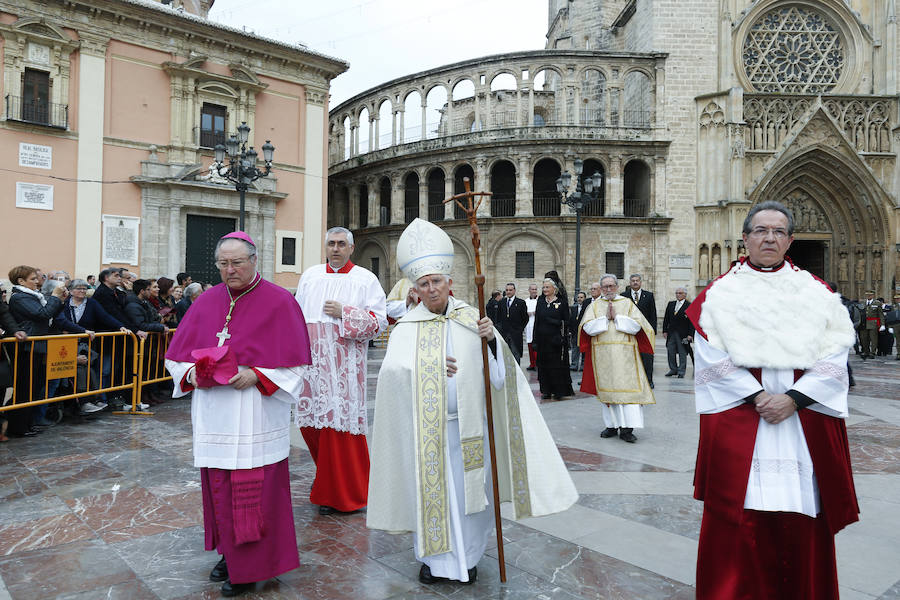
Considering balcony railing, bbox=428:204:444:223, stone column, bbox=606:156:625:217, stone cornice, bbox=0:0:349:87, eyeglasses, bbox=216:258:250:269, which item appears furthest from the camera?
balcony railing, bbox=428:204:444:223

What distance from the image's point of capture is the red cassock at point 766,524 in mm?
2744

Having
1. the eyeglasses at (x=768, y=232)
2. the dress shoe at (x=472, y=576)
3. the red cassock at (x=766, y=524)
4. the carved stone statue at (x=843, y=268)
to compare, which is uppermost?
the carved stone statue at (x=843, y=268)

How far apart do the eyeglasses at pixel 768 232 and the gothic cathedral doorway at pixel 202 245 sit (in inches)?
804

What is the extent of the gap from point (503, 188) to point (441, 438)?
95.2ft

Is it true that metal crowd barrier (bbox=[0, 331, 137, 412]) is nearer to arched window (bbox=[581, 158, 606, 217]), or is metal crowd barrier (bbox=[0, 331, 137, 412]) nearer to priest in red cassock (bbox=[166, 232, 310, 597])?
priest in red cassock (bbox=[166, 232, 310, 597])

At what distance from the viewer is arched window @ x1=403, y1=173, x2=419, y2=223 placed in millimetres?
32344

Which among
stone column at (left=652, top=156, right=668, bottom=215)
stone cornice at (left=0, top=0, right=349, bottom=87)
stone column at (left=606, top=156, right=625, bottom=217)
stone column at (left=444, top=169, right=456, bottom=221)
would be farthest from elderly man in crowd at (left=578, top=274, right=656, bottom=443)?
stone column at (left=444, top=169, right=456, bottom=221)

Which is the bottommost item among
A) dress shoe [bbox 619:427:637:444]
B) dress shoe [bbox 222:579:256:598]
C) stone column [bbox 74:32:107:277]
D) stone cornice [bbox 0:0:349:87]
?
dress shoe [bbox 222:579:256:598]

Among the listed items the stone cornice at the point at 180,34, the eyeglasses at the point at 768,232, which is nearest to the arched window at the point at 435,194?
the stone cornice at the point at 180,34

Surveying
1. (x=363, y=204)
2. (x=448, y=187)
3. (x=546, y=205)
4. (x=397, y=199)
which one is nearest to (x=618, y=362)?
(x=448, y=187)

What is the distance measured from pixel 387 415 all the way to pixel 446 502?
574 mm

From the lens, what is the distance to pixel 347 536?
163 inches

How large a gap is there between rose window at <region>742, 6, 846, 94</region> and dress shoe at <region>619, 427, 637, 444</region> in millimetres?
26437

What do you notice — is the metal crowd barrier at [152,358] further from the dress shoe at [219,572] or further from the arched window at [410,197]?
the arched window at [410,197]
